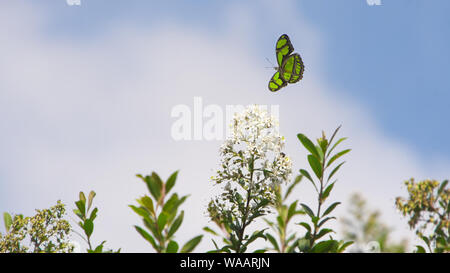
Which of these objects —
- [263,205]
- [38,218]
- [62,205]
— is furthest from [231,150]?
[38,218]

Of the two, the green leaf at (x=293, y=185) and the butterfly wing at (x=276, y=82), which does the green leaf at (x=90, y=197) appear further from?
the butterfly wing at (x=276, y=82)

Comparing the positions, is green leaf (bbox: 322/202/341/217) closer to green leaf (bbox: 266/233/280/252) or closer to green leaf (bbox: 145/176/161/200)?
green leaf (bbox: 266/233/280/252)

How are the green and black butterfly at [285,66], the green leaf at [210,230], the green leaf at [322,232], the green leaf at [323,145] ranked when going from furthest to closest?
the green and black butterfly at [285,66], the green leaf at [210,230], the green leaf at [323,145], the green leaf at [322,232]

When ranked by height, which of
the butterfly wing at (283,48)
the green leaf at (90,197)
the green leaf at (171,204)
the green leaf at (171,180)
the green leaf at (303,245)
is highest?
the butterfly wing at (283,48)

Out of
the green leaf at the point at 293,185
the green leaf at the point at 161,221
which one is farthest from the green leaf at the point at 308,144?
the green leaf at the point at 161,221

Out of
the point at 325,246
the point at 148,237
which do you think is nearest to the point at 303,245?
the point at 325,246
